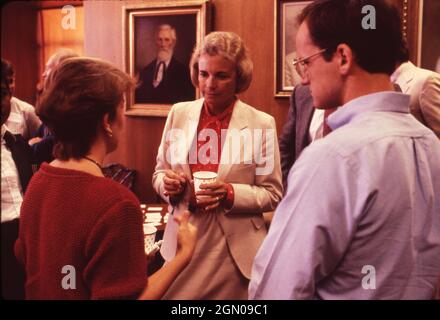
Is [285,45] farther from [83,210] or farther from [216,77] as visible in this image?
[83,210]

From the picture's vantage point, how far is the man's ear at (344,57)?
1.02 meters

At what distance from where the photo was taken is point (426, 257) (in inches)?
40.4

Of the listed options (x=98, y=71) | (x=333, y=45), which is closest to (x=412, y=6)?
(x=333, y=45)

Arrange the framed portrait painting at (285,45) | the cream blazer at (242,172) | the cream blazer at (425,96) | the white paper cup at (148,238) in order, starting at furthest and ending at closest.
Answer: the framed portrait painting at (285,45), the cream blazer at (425,96), the cream blazer at (242,172), the white paper cup at (148,238)

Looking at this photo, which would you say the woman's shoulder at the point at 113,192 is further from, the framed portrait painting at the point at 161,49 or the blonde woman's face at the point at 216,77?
the framed portrait painting at the point at 161,49

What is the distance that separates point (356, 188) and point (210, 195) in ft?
2.75

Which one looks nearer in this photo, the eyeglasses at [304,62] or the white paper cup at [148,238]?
the eyeglasses at [304,62]

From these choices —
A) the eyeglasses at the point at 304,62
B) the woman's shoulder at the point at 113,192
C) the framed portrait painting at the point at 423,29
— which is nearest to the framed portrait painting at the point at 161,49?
the framed portrait painting at the point at 423,29

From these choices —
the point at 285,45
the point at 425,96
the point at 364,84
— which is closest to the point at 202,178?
the point at 364,84

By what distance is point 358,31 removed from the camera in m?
1.01

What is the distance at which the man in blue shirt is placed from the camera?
0.92m

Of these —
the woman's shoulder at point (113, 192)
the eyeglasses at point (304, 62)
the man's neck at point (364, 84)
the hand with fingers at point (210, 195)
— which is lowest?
the hand with fingers at point (210, 195)
